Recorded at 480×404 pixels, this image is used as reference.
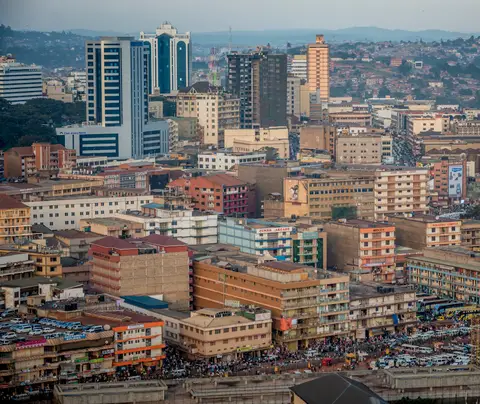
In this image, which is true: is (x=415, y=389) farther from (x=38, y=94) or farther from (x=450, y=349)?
(x=38, y=94)

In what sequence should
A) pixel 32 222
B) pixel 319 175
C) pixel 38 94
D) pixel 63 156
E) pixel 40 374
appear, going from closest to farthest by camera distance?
pixel 40 374 → pixel 32 222 → pixel 319 175 → pixel 63 156 → pixel 38 94

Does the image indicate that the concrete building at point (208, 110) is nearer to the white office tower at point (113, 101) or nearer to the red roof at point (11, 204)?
the white office tower at point (113, 101)

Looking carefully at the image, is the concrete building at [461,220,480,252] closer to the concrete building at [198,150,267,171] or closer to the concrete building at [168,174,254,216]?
the concrete building at [168,174,254,216]

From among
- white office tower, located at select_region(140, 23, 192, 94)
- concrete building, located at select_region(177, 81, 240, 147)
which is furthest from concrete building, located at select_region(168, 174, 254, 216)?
white office tower, located at select_region(140, 23, 192, 94)

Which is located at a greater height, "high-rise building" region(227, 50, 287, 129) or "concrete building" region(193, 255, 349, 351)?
"high-rise building" region(227, 50, 287, 129)

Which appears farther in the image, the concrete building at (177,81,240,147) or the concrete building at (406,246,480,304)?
the concrete building at (177,81,240,147)

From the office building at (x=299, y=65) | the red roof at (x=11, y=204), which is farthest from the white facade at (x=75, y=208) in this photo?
the office building at (x=299, y=65)

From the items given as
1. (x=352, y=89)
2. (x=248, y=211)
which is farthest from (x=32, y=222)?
(x=352, y=89)
